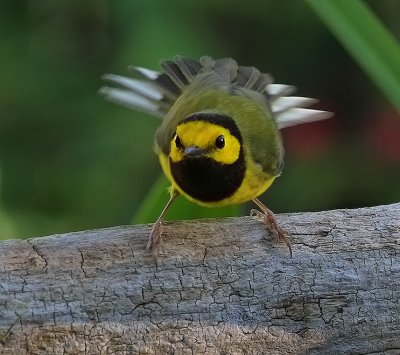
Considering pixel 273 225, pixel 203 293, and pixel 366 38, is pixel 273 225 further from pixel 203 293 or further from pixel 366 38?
pixel 366 38

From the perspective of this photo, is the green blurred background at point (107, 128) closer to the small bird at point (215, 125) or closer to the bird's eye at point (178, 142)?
the small bird at point (215, 125)

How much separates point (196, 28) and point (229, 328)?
1335 mm

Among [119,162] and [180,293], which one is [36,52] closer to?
[119,162]

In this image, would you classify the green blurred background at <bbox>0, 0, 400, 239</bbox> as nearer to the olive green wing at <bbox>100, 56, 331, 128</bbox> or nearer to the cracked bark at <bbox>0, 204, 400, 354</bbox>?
the olive green wing at <bbox>100, 56, 331, 128</bbox>

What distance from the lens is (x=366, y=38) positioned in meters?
1.51

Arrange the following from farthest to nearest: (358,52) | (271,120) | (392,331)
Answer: (271,120) → (358,52) → (392,331)

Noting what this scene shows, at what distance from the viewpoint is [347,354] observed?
1267mm

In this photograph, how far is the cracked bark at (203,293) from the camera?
3.83ft

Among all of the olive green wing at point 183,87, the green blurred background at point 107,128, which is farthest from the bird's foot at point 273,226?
the green blurred background at point 107,128

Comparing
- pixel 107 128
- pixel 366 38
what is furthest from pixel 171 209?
pixel 107 128

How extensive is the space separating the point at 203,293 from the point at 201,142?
31cm

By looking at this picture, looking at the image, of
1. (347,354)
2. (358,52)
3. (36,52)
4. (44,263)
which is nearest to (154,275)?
(44,263)

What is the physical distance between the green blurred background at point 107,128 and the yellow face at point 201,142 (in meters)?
0.81

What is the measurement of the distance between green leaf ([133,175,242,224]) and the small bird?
24mm
